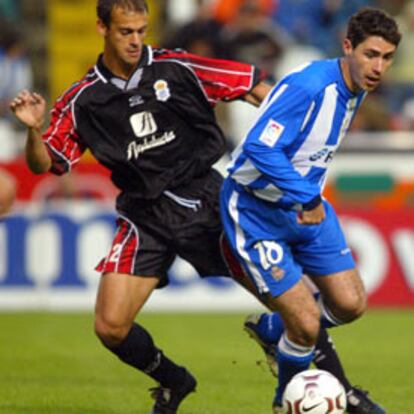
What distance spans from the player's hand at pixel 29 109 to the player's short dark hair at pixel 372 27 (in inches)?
68.0

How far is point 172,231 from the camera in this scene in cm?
827

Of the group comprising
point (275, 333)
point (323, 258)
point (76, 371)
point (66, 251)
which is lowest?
point (66, 251)

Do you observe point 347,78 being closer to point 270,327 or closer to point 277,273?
point 277,273

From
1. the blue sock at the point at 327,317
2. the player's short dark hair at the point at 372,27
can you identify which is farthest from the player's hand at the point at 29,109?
the blue sock at the point at 327,317

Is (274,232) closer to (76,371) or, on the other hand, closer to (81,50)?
(76,371)

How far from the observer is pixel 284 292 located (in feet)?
25.2

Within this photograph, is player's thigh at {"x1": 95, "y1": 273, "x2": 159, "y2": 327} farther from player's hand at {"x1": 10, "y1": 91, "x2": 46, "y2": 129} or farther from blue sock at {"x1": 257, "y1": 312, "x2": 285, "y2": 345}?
player's hand at {"x1": 10, "y1": 91, "x2": 46, "y2": 129}

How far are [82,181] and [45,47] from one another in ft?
14.2

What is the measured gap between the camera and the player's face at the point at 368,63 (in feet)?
25.0

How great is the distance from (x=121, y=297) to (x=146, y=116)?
1.06 meters

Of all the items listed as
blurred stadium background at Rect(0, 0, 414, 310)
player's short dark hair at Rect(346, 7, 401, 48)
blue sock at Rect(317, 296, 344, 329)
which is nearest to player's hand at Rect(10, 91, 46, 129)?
player's short dark hair at Rect(346, 7, 401, 48)

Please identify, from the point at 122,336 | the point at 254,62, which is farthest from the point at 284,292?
the point at 254,62

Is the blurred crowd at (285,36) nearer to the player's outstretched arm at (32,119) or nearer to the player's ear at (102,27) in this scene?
the player's ear at (102,27)

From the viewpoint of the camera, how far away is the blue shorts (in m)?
7.72
